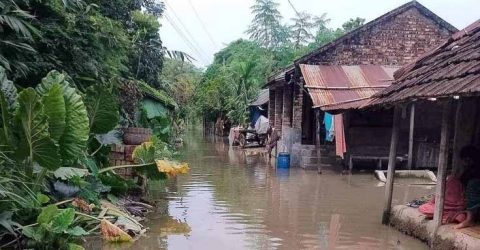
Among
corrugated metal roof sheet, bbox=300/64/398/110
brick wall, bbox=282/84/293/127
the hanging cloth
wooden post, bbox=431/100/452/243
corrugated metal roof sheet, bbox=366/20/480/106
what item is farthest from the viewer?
brick wall, bbox=282/84/293/127

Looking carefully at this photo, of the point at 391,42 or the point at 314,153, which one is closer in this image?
the point at 314,153

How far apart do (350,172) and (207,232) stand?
389 inches

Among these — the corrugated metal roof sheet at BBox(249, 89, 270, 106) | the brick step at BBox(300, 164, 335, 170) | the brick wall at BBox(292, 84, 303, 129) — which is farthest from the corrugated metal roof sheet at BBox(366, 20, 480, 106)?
the corrugated metal roof sheet at BBox(249, 89, 270, 106)

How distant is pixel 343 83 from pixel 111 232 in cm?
1207

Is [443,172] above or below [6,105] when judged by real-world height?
below

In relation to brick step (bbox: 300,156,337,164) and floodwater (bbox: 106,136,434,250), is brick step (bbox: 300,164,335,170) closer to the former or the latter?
brick step (bbox: 300,156,337,164)

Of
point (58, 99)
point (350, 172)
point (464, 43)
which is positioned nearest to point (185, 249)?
point (58, 99)

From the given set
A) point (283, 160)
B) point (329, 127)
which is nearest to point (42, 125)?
point (283, 160)

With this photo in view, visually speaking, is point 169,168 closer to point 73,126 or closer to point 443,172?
point 73,126

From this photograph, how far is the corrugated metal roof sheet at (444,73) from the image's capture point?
6.29 metres

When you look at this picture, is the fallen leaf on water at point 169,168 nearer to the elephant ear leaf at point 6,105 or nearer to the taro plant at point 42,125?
the taro plant at point 42,125

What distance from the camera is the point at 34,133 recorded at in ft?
20.0

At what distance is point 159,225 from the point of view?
8867 mm

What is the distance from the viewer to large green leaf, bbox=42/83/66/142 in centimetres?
609
